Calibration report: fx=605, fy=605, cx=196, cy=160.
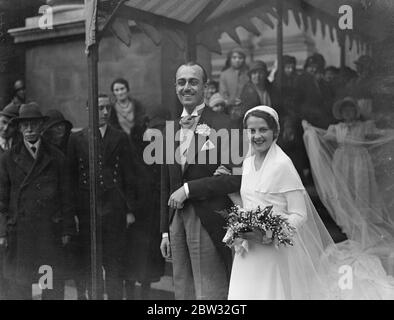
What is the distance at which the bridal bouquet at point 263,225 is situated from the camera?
425 centimetres

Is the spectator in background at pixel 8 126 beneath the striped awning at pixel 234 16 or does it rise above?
beneath

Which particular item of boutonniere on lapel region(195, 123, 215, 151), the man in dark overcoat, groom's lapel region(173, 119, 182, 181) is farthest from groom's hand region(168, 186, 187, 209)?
the man in dark overcoat

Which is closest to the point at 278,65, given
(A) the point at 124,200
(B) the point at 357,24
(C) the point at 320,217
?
(B) the point at 357,24

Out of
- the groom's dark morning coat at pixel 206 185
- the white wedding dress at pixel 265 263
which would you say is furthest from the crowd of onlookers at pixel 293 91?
the white wedding dress at pixel 265 263

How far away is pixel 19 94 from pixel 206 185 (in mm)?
2184

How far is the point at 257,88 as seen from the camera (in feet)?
18.8

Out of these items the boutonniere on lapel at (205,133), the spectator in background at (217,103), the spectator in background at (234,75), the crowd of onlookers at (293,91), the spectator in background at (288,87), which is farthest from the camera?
the spectator in background at (234,75)

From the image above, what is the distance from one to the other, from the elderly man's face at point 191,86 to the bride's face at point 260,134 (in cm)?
57

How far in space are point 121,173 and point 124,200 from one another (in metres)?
0.25

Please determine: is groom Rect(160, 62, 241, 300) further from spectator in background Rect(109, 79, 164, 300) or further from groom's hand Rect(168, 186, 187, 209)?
spectator in background Rect(109, 79, 164, 300)

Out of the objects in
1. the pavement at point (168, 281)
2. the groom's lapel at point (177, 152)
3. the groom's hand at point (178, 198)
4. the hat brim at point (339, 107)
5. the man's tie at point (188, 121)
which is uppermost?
the hat brim at point (339, 107)

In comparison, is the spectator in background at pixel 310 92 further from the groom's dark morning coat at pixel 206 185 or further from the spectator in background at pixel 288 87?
the groom's dark morning coat at pixel 206 185

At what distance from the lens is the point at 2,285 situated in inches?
231
